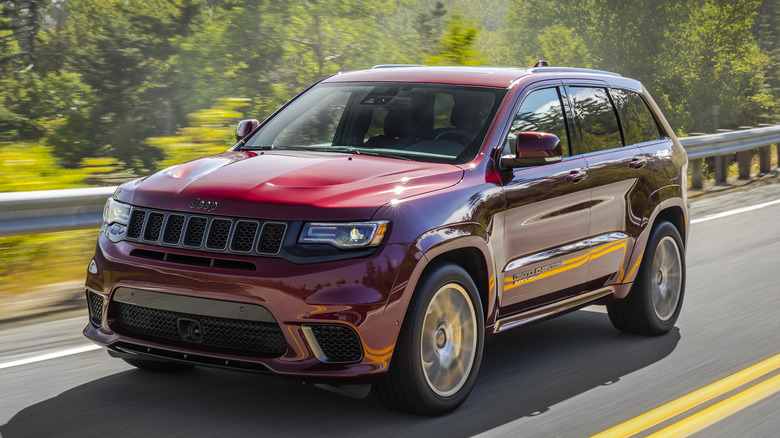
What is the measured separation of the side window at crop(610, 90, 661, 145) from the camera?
6828 millimetres

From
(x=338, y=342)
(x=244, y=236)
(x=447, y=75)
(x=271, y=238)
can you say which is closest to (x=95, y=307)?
(x=244, y=236)

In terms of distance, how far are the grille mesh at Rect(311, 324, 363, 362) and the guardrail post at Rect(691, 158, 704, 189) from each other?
11.8 meters

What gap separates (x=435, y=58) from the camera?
52.8 feet

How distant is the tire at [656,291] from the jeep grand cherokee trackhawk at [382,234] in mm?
219

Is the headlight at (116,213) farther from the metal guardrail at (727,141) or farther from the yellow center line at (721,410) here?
the metal guardrail at (727,141)

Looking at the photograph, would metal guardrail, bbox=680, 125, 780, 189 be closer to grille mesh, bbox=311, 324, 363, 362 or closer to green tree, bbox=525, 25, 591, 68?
grille mesh, bbox=311, 324, 363, 362

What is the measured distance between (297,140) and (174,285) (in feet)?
5.45

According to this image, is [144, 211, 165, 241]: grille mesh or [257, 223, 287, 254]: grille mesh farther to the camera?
[144, 211, 165, 241]: grille mesh

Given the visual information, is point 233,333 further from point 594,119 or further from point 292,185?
point 594,119

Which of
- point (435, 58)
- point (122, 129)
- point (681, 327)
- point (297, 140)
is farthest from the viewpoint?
point (122, 129)

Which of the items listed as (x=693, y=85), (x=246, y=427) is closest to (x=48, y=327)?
(x=246, y=427)

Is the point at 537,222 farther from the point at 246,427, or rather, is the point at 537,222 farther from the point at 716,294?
the point at 716,294

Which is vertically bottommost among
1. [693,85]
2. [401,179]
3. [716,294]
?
[693,85]

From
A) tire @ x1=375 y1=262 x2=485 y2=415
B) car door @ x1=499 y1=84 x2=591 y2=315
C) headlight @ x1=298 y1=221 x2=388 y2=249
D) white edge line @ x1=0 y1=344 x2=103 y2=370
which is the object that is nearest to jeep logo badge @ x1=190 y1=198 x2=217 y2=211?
headlight @ x1=298 y1=221 x2=388 y2=249
